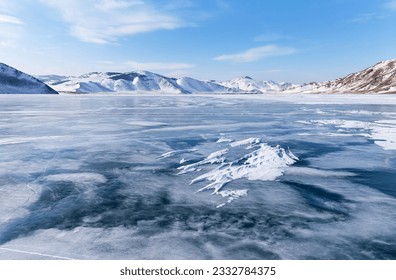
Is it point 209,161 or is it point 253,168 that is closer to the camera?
point 253,168

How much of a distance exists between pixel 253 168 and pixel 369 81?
14106 centimetres

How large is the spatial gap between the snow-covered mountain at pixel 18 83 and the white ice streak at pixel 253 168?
438ft

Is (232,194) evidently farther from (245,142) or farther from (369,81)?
(369,81)

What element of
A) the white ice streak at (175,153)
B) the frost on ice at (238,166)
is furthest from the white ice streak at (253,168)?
the white ice streak at (175,153)

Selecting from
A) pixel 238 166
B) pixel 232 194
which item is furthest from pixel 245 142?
pixel 232 194

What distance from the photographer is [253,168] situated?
258 inches

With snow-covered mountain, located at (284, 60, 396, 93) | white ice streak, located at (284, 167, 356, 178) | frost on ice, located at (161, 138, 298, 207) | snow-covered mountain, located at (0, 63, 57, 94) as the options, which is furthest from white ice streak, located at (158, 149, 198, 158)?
snow-covered mountain, located at (0, 63, 57, 94)

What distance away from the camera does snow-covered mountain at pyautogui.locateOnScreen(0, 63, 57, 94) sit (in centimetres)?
12273

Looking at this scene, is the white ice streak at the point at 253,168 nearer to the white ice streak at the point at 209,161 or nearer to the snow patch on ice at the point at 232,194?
the snow patch on ice at the point at 232,194

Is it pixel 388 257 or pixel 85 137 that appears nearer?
pixel 388 257
